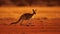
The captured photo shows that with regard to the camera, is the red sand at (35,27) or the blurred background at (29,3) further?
Result: the blurred background at (29,3)

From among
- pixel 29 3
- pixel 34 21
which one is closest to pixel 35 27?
pixel 34 21

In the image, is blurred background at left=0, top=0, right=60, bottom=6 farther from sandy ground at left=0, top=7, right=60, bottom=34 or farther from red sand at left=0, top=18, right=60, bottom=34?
red sand at left=0, top=18, right=60, bottom=34

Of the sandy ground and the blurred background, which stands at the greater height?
the blurred background

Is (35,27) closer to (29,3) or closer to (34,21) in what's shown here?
(34,21)

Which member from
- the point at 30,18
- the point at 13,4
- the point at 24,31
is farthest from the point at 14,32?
the point at 13,4

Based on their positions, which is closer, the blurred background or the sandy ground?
the sandy ground

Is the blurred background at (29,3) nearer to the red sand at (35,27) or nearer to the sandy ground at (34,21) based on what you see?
the sandy ground at (34,21)

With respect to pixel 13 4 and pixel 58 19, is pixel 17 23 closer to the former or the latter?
pixel 13 4

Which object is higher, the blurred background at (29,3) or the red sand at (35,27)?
the blurred background at (29,3)

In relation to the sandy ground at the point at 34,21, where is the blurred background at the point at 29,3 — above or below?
above

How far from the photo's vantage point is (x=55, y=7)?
9.30 feet

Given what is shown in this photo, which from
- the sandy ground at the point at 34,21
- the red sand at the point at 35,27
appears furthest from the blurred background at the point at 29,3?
the red sand at the point at 35,27

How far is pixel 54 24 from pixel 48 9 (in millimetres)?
269

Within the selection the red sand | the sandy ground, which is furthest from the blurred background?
the red sand
